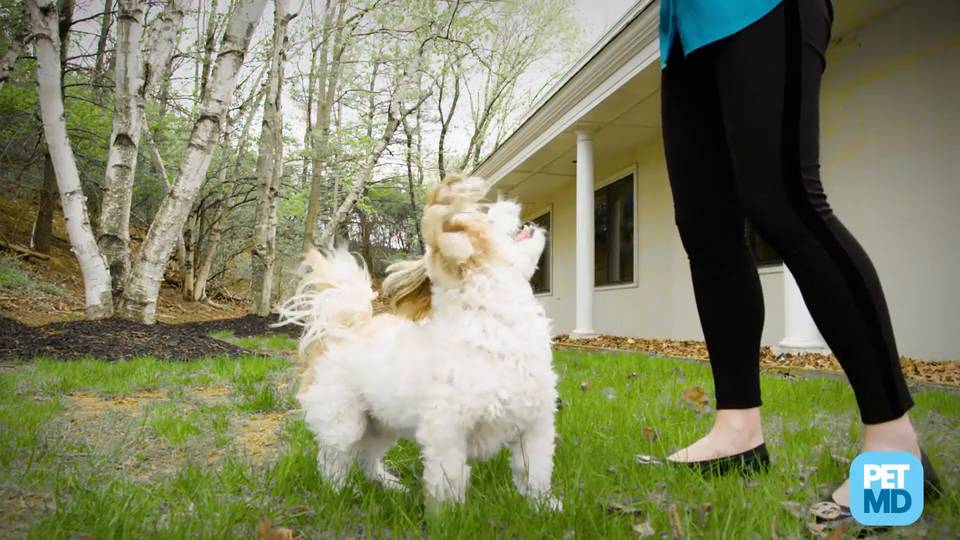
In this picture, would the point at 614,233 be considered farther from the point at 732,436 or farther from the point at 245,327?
the point at 732,436

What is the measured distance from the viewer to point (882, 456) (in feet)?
4.62

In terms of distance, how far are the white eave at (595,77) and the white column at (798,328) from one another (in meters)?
2.79

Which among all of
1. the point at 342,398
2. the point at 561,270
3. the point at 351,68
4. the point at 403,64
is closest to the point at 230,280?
the point at 351,68

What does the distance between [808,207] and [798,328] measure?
4.71 meters

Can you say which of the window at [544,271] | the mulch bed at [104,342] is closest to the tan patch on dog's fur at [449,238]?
the mulch bed at [104,342]

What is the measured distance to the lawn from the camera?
143 centimetres

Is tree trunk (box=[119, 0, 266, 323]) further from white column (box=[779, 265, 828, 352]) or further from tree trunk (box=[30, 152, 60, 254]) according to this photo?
white column (box=[779, 265, 828, 352])

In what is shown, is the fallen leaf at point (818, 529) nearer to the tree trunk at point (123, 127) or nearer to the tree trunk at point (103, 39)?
the tree trunk at point (103, 39)

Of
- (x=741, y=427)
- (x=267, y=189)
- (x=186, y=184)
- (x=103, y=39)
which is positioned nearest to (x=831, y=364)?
(x=741, y=427)

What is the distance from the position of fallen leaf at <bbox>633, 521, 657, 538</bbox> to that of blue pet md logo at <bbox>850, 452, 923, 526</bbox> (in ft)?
1.66

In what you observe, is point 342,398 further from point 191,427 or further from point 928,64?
point 928,64

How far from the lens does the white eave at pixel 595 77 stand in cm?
615

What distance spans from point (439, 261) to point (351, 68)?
14476 millimetres

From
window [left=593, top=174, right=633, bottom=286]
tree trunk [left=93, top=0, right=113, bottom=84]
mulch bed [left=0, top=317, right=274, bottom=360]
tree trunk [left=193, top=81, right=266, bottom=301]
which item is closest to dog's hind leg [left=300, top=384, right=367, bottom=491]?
mulch bed [left=0, top=317, right=274, bottom=360]
